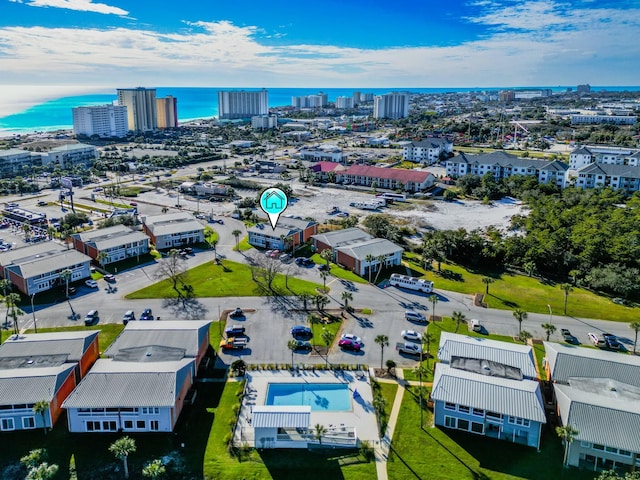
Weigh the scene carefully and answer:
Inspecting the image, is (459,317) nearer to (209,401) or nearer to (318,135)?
(209,401)

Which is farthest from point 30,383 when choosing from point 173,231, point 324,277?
point 173,231

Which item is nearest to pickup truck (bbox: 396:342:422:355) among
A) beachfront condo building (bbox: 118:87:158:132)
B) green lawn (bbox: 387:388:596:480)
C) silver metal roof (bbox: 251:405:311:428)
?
green lawn (bbox: 387:388:596:480)

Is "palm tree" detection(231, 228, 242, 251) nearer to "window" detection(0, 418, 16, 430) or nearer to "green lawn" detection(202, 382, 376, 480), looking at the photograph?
"green lawn" detection(202, 382, 376, 480)

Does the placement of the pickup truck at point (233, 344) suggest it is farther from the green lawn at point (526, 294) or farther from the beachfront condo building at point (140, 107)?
the beachfront condo building at point (140, 107)

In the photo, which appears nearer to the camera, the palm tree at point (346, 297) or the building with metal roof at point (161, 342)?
the building with metal roof at point (161, 342)

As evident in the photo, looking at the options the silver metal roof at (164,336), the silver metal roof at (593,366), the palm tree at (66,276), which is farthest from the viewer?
the palm tree at (66,276)

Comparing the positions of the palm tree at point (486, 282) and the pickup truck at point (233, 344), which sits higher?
the palm tree at point (486, 282)

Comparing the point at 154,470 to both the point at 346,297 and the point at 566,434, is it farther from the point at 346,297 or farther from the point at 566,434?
the point at 346,297

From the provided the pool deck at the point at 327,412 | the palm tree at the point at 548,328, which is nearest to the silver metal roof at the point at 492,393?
the pool deck at the point at 327,412
